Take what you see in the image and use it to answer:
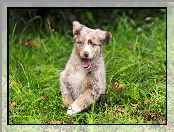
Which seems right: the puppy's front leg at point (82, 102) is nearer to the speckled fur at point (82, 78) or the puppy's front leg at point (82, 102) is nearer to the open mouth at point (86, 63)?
the speckled fur at point (82, 78)

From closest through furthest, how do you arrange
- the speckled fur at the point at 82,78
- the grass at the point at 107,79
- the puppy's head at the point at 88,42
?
the puppy's head at the point at 88,42 → the speckled fur at the point at 82,78 → the grass at the point at 107,79

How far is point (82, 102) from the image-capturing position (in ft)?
25.9

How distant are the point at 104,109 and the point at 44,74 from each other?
112 centimetres

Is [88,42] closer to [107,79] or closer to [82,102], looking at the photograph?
[82,102]

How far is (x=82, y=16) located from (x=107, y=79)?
2784mm

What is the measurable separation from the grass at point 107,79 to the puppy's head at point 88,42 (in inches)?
21.6

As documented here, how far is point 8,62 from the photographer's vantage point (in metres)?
8.77

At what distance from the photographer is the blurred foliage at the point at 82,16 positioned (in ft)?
34.8

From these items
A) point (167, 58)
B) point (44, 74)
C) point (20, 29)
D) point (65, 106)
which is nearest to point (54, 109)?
point (65, 106)

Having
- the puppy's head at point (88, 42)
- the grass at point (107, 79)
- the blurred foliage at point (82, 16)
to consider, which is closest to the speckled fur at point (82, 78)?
the puppy's head at point (88, 42)

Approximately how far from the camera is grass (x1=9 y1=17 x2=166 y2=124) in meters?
8.12

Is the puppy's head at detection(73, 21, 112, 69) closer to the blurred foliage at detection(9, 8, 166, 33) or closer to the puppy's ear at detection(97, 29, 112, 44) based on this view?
the puppy's ear at detection(97, 29, 112, 44)

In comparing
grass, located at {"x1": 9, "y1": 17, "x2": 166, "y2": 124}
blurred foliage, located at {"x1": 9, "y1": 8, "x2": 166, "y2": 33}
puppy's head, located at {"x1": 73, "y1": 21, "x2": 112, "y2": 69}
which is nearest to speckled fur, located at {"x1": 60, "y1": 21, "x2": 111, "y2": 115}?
puppy's head, located at {"x1": 73, "y1": 21, "x2": 112, "y2": 69}

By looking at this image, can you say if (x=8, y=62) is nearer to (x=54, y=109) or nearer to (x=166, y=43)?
(x=54, y=109)
